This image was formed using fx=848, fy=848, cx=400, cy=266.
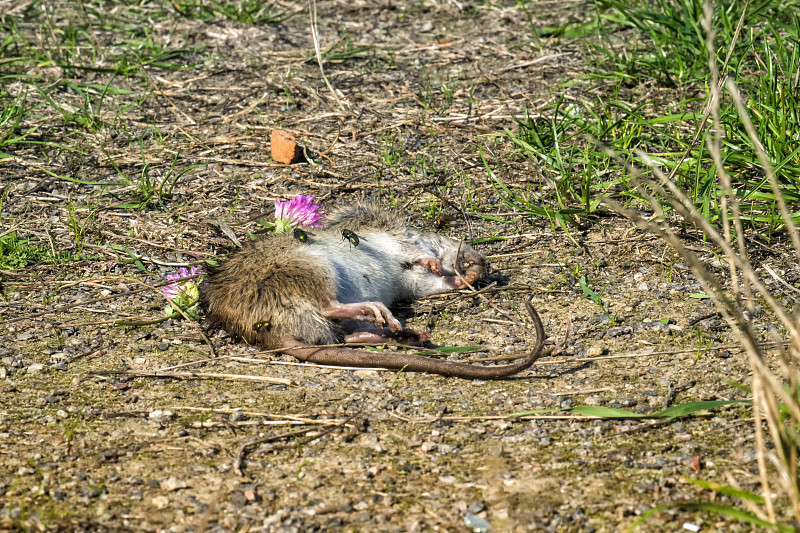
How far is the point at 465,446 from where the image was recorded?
3213 mm

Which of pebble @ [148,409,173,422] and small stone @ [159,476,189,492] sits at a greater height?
small stone @ [159,476,189,492]

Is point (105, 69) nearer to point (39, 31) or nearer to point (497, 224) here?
point (39, 31)

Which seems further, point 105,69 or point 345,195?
point 105,69

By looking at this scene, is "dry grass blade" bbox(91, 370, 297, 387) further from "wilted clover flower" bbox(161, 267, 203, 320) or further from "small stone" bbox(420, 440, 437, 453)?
"small stone" bbox(420, 440, 437, 453)

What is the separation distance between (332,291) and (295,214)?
0.82 meters

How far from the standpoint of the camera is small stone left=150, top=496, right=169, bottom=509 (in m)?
2.87

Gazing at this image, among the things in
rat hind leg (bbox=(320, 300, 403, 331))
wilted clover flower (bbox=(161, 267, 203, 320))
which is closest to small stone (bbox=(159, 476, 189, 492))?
rat hind leg (bbox=(320, 300, 403, 331))

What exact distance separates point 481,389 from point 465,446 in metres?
0.50

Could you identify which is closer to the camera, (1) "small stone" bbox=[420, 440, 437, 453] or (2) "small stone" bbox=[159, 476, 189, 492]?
(2) "small stone" bbox=[159, 476, 189, 492]

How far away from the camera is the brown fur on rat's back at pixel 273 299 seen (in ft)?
13.4

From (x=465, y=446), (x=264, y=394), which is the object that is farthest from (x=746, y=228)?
(x=264, y=394)

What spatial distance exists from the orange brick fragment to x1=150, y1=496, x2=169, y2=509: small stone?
3.53 metres

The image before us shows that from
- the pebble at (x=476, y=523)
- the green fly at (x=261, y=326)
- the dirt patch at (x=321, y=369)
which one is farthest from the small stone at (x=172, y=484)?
the green fly at (x=261, y=326)

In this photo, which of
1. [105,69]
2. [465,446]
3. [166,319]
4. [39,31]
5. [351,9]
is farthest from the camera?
[351,9]
